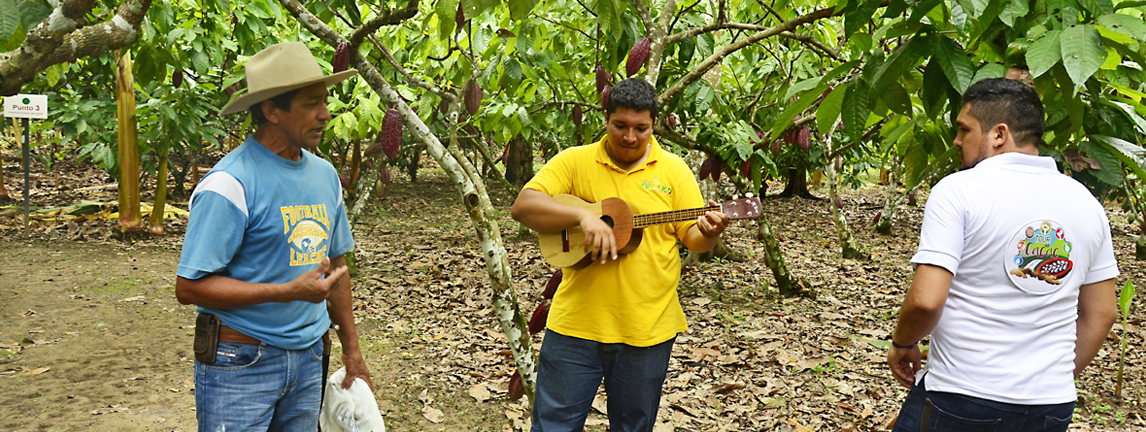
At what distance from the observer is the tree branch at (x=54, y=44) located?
2.27 metres

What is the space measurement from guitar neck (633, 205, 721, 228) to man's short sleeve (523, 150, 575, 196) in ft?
0.90

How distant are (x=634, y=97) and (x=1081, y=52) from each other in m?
1.15

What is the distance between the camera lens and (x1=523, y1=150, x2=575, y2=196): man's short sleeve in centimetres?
246

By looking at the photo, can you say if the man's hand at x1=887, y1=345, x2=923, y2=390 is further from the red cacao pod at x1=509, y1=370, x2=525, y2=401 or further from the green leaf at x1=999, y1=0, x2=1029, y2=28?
the red cacao pod at x1=509, y1=370, x2=525, y2=401

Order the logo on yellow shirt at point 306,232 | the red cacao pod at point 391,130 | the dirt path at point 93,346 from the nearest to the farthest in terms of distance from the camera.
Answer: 1. the logo on yellow shirt at point 306,232
2. the red cacao pod at point 391,130
3. the dirt path at point 93,346

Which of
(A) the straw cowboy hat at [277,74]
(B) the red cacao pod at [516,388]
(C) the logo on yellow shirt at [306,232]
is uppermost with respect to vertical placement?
(A) the straw cowboy hat at [277,74]

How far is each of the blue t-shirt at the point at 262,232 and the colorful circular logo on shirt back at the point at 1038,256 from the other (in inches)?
67.4

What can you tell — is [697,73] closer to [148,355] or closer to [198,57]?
[198,57]

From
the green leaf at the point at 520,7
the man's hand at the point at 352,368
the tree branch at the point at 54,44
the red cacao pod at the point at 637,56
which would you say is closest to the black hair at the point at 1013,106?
the green leaf at the point at 520,7

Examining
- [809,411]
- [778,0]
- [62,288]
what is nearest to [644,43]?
[778,0]

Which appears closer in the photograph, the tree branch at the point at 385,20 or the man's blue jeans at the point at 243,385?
Answer: the man's blue jeans at the point at 243,385

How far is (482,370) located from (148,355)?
209 centimetres

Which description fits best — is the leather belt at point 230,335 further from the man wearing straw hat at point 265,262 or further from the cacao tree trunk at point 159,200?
the cacao tree trunk at point 159,200

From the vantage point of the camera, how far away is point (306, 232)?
1.96 meters
